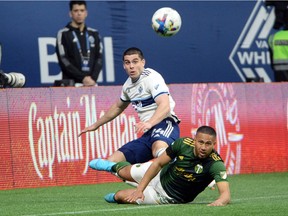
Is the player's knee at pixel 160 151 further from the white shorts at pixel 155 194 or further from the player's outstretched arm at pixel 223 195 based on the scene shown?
the player's outstretched arm at pixel 223 195

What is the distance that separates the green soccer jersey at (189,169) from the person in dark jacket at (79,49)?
17.5 ft

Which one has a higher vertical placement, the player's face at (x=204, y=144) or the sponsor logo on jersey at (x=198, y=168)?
the player's face at (x=204, y=144)

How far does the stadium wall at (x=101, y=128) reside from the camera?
15609 mm

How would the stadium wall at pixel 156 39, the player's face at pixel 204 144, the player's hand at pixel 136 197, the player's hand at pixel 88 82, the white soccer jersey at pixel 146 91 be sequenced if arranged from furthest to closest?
the stadium wall at pixel 156 39, the player's hand at pixel 88 82, the white soccer jersey at pixel 146 91, the player's hand at pixel 136 197, the player's face at pixel 204 144

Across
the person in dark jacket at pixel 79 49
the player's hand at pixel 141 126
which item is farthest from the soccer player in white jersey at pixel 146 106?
the person in dark jacket at pixel 79 49

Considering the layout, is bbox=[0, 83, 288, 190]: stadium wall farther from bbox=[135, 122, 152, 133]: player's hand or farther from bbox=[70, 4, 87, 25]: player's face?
bbox=[135, 122, 152, 133]: player's hand

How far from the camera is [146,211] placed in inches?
433

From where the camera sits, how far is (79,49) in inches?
679

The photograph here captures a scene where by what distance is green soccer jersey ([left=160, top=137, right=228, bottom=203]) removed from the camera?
11.4 meters

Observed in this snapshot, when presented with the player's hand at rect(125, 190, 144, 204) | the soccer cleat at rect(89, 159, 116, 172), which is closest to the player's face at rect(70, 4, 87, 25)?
the soccer cleat at rect(89, 159, 116, 172)

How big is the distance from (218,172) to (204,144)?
332 millimetres

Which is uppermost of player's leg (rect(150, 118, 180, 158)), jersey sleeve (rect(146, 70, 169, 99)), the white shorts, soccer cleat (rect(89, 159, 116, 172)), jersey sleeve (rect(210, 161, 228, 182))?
jersey sleeve (rect(146, 70, 169, 99))

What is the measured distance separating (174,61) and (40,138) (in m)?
4.67

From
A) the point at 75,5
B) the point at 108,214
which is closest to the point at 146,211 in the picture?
the point at 108,214
